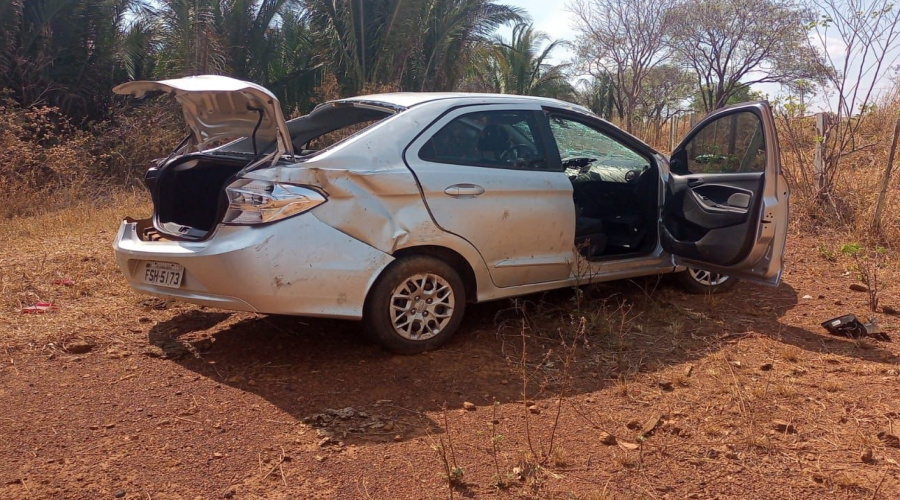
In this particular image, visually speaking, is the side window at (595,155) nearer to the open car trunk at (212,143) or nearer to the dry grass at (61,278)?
the open car trunk at (212,143)

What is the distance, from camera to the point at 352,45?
18.1 m

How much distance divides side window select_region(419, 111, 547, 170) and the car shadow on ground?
0.95 meters

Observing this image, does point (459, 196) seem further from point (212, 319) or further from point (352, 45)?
point (352, 45)

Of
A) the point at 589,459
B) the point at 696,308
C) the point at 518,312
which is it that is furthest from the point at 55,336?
the point at 696,308

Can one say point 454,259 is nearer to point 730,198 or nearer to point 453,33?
point 730,198

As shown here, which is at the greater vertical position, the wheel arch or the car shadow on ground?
the wheel arch

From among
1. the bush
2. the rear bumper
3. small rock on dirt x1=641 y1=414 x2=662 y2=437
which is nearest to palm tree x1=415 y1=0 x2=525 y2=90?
the bush

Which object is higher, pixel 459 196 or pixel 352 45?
pixel 352 45

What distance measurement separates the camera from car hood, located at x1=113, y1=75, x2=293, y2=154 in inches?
157

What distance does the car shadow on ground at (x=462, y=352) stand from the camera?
3.68 meters

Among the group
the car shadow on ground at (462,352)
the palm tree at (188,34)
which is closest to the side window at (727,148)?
the car shadow on ground at (462,352)

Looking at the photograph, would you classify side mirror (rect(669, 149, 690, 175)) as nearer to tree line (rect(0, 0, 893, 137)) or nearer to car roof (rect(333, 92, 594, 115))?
car roof (rect(333, 92, 594, 115))

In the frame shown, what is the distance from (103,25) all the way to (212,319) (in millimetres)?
15036

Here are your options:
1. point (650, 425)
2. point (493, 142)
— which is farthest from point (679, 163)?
point (650, 425)
